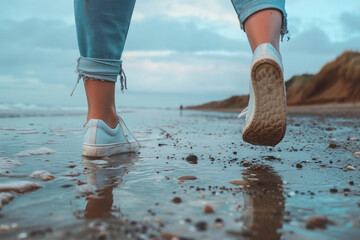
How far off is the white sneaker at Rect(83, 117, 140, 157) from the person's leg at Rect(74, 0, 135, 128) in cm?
8

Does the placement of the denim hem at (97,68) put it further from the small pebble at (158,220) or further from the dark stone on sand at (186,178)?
the small pebble at (158,220)

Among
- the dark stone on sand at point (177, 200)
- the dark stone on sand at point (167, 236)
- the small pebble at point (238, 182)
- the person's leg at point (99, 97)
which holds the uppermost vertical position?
the person's leg at point (99, 97)

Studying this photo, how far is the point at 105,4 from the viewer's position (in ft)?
7.89

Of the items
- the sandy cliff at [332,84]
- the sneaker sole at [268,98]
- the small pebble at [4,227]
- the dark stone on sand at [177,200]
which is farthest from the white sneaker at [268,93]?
the sandy cliff at [332,84]

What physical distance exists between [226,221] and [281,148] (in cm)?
206

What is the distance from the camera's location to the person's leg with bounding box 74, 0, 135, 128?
7.94 feet

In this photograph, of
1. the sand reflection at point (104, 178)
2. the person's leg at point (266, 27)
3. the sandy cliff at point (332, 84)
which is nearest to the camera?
the sand reflection at point (104, 178)

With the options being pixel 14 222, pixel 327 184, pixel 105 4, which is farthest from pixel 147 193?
pixel 105 4

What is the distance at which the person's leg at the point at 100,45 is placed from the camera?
2.42 meters

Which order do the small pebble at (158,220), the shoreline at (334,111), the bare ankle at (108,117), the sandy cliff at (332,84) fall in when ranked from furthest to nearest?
the sandy cliff at (332,84)
the shoreline at (334,111)
the bare ankle at (108,117)
the small pebble at (158,220)

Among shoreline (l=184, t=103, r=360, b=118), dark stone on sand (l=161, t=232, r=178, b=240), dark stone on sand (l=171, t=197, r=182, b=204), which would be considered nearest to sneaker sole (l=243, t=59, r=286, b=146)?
dark stone on sand (l=171, t=197, r=182, b=204)

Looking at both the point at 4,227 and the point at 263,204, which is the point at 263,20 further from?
the point at 4,227

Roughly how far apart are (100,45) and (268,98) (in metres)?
1.41

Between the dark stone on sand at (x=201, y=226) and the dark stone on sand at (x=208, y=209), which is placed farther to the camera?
the dark stone on sand at (x=208, y=209)
